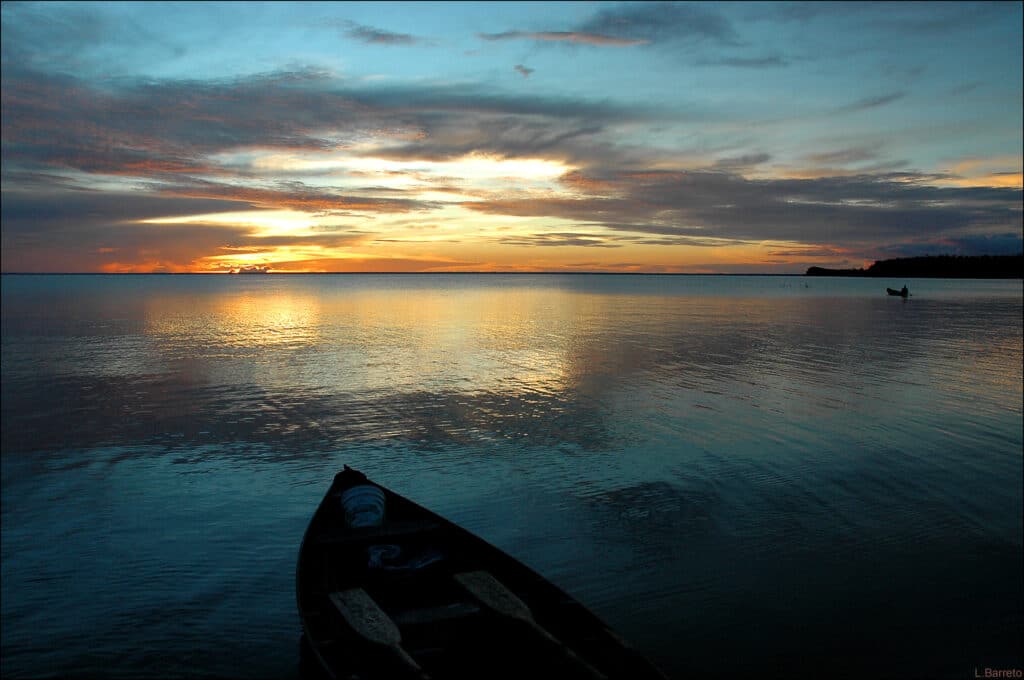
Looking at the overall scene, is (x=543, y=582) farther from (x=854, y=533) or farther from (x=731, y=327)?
(x=731, y=327)

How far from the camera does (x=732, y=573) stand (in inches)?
495

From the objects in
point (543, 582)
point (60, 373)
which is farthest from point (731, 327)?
point (543, 582)

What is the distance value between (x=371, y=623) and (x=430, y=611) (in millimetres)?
895

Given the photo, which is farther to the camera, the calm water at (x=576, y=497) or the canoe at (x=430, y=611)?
the calm water at (x=576, y=497)

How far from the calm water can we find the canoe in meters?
1.50

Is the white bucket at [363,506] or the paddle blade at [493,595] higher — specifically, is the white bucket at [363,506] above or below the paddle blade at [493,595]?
above

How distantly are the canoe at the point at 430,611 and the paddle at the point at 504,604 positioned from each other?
0.05 feet

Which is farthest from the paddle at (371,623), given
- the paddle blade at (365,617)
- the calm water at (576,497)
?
the calm water at (576,497)

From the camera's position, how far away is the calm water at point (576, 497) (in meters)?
10.7

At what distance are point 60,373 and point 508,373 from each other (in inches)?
909

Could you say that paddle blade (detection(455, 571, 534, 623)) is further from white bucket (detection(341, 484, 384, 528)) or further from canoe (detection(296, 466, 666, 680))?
white bucket (detection(341, 484, 384, 528))
